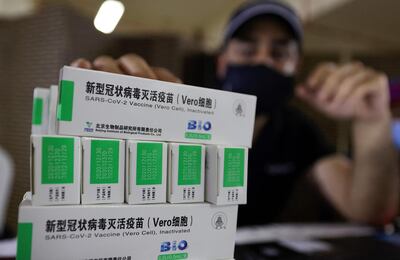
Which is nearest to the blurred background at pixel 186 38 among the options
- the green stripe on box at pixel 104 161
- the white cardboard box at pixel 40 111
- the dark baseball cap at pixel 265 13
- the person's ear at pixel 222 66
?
the person's ear at pixel 222 66

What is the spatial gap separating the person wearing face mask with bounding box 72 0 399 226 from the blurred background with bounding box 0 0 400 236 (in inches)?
3.3

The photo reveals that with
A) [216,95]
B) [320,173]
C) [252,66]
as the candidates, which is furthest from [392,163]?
[216,95]

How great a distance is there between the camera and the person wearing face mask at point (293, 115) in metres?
0.63

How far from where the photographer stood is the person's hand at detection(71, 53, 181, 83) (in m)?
0.36

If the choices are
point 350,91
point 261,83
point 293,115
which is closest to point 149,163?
point 261,83

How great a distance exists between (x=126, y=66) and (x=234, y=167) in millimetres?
166

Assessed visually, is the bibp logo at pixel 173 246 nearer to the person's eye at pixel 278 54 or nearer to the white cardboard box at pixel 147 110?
the white cardboard box at pixel 147 110

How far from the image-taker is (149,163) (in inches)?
13.1

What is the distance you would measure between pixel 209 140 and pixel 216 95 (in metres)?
0.05

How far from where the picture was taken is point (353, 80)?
2.27ft

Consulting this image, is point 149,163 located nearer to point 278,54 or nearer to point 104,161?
point 104,161

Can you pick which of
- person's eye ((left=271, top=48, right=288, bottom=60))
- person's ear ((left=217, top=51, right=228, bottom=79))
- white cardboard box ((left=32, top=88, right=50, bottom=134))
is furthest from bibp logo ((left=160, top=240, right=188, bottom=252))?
person's eye ((left=271, top=48, right=288, bottom=60))

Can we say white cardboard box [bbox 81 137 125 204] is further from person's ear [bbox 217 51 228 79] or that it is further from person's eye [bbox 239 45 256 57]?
person's eye [bbox 239 45 256 57]

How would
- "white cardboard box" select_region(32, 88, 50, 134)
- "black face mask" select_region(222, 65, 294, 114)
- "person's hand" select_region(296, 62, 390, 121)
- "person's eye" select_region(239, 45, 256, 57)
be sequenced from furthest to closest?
"person's eye" select_region(239, 45, 256, 57), "person's hand" select_region(296, 62, 390, 121), "black face mask" select_region(222, 65, 294, 114), "white cardboard box" select_region(32, 88, 50, 134)
